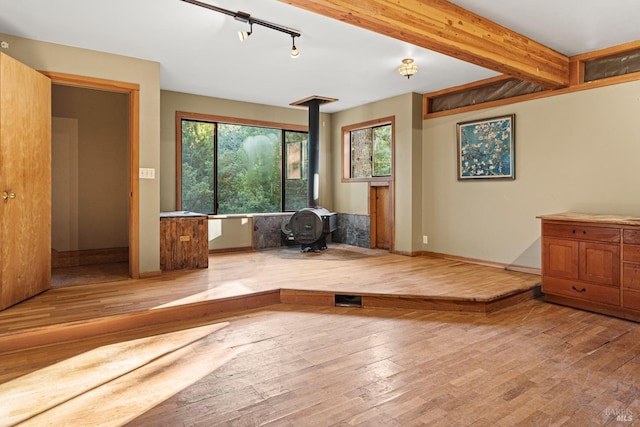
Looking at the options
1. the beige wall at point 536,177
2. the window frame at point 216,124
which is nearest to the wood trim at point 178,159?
the window frame at point 216,124

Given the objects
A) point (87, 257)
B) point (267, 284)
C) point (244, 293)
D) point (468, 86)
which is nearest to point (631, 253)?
point (468, 86)

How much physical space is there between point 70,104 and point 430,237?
17.7ft

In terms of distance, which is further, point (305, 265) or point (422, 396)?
point (305, 265)

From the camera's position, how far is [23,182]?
3518mm

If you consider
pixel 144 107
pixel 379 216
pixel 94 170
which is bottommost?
pixel 379 216

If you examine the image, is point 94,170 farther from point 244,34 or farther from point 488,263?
point 488,263

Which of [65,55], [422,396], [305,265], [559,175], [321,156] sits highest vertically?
[65,55]

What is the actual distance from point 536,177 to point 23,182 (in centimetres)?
542

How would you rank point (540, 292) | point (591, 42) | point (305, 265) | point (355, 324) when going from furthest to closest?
point (305, 265)
point (540, 292)
point (591, 42)
point (355, 324)

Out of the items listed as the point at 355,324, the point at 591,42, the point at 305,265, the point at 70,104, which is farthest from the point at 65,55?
the point at 591,42

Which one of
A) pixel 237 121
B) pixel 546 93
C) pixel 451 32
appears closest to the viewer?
pixel 451 32

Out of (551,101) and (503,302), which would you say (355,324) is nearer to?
(503,302)

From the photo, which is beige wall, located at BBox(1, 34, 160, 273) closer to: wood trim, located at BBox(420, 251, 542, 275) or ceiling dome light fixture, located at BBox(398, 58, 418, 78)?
ceiling dome light fixture, located at BBox(398, 58, 418, 78)

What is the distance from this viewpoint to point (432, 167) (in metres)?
5.98
